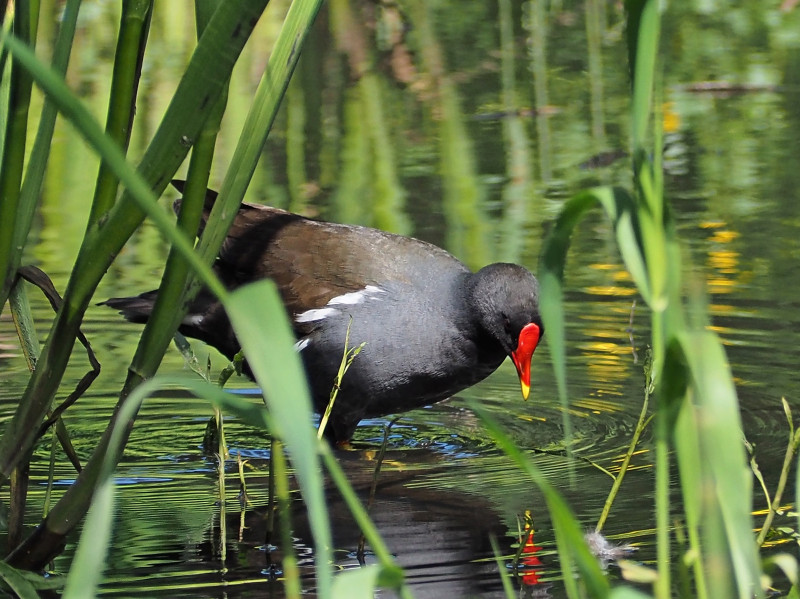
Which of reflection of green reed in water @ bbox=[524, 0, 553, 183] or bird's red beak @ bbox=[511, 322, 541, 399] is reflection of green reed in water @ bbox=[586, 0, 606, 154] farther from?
bird's red beak @ bbox=[511, 322, 541, 399]

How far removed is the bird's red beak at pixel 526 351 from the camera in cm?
446

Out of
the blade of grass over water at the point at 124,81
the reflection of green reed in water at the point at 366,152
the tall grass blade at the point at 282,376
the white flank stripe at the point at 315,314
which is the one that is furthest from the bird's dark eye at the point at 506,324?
the tall grass blade at the point at 282,376

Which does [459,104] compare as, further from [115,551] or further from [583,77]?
[115,551]

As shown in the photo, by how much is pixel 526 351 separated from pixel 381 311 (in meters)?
0.53

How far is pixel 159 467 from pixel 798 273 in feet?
10.2

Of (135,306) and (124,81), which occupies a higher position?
(124,81)

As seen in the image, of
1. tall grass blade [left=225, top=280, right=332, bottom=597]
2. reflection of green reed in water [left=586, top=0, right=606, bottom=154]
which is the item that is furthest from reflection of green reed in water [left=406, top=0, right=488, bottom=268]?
tall grass blade [left=225, top=280, right=332, bottom=597]

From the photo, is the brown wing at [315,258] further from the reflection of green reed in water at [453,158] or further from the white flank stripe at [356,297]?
the reflection of green reed in water at [453,158]

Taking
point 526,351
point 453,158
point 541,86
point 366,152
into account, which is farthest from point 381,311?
point 541,86

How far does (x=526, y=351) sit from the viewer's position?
4480mm

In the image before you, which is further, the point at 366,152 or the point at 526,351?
the point at 366,152

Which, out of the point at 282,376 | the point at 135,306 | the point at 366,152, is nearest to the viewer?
the point at 282,376

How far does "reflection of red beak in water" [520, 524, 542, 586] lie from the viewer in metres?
2.97

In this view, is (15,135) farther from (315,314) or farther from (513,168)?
(513,168)
